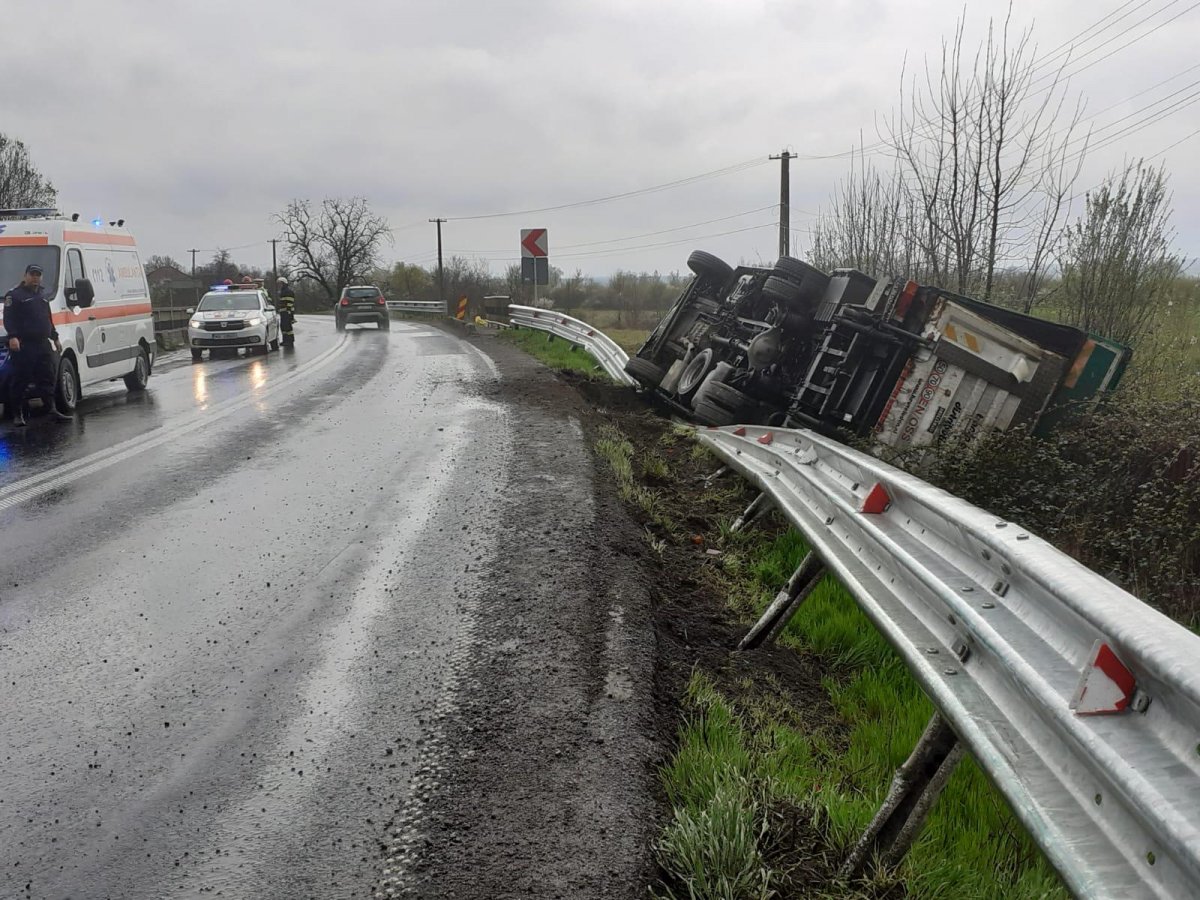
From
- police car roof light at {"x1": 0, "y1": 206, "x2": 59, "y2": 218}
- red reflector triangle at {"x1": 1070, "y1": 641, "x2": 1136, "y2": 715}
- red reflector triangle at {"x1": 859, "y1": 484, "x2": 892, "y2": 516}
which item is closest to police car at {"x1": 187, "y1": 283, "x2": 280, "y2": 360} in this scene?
police car roof light at {"x1": 0, "y1": 206, "x2": 59, "y2": 218}

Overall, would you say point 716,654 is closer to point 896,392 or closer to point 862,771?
point 862,771

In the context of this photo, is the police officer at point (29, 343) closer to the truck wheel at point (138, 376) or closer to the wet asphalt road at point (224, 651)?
the wet asphalt road at point (224, 651)

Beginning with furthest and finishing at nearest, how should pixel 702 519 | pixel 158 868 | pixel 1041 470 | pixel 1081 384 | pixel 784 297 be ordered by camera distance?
pixel 784 297 < pixel 1081 384 < pixel 702 519 < pixel 1041 470 < pixel 158 868

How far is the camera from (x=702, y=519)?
6.93m

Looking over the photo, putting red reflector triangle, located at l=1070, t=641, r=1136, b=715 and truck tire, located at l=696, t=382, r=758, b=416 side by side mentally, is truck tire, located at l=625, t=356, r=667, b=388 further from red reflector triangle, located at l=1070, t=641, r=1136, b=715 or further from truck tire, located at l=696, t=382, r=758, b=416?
red reflector triangle, located at l=1070, t=641, r=1136, b=715

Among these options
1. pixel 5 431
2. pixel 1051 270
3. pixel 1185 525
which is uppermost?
pixel 1051 270

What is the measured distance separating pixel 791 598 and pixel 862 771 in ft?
3.36

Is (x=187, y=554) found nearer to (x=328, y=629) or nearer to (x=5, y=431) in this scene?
(x=328, y=629)

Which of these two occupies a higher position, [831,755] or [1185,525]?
[1185,525]

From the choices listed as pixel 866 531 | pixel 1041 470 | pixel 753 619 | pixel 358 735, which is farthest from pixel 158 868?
pixel 1041 470

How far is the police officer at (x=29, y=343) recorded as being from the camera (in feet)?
36.1

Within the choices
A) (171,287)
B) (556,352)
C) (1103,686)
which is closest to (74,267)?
(556,352)

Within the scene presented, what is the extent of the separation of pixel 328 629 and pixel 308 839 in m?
1.71

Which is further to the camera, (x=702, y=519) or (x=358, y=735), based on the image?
(x=702, y=519)
